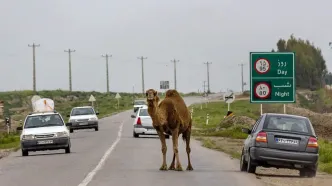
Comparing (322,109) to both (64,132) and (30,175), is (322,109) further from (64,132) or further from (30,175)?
(30,175)

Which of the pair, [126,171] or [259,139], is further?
[126,171]

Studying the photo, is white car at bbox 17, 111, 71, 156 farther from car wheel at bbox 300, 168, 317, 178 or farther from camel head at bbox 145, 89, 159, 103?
car wheel at bbox 300, 168, 317, 178

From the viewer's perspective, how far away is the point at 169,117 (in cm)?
2177

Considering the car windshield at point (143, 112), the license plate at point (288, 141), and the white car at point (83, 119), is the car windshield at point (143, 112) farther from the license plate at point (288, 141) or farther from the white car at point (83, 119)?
the license plate at point (288, 141)

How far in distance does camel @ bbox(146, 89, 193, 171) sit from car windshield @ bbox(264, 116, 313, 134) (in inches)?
99.1

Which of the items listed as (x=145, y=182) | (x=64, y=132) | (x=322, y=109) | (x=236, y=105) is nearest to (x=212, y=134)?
(x=64, y=132)

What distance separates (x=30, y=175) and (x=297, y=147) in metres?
6.76

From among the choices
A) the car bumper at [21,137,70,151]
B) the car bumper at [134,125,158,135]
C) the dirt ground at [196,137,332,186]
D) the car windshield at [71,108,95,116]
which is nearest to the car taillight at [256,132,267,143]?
the dirt ground at [196,137,332,186]

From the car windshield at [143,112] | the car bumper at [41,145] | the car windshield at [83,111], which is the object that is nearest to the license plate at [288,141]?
the car bumper at [41,145]

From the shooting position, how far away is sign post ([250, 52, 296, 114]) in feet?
111

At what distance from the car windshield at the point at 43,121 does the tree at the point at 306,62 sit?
117725mm

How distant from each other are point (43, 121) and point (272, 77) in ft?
31.0

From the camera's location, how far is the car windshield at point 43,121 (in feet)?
106

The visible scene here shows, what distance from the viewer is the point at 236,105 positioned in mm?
108438
